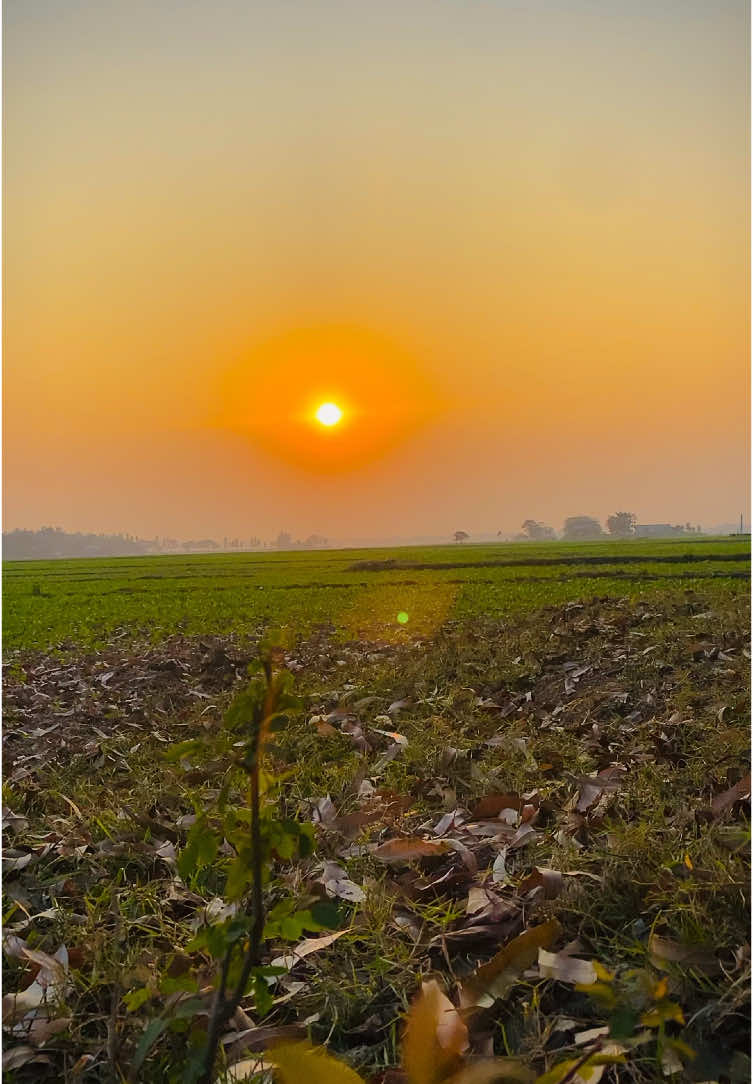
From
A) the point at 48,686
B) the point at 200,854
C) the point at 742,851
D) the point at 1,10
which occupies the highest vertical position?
the point at 1,10

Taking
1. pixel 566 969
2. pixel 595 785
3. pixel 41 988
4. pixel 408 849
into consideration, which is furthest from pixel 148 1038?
pixel 595 785

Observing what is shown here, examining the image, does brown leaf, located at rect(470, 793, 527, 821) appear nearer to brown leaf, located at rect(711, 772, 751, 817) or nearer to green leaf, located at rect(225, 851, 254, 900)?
brown leaf, located at rect(711, 772, 751, 817)

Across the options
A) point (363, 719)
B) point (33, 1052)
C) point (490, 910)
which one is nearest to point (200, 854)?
point (33, 1052)

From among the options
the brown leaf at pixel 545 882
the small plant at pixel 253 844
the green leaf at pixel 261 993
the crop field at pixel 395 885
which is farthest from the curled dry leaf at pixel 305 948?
the green leaf at pixel 261 993

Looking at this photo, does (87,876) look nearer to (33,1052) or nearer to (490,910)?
(33,1052)

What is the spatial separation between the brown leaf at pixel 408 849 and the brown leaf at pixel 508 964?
A: 2.09ft

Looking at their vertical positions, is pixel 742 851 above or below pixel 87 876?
above

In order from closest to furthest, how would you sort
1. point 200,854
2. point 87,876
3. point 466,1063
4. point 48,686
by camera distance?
1. point 200,854
2. point 466,1063
3. point 87,876
4. point 48,686

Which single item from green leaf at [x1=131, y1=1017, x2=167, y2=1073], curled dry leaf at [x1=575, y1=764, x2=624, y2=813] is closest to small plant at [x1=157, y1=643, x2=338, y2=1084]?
green leaf at [x1=131, y1=1017, x2=167, y2=1073]

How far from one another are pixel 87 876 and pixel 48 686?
195 inches

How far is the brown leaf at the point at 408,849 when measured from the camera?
2.65 meters

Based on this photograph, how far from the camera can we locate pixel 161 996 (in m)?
1.92

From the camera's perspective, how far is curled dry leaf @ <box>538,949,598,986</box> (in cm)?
187

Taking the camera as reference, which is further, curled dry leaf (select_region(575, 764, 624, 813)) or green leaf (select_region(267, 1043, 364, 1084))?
curled dry leaf (select_region(575, 764, 624, 813))
